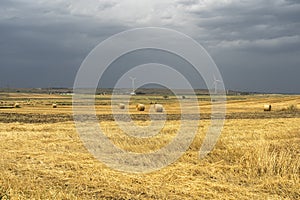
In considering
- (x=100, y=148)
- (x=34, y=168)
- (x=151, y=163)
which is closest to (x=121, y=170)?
(x=151, y=163)

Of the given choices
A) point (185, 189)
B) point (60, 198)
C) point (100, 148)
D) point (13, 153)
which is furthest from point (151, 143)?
point (60, 198)

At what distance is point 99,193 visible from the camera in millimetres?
9406

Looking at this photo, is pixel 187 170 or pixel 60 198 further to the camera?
pixel 187 170

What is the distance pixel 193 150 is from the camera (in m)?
15.6

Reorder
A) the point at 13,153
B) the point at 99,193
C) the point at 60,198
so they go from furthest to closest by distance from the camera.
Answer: the point at 13,153, the point at 99,193, the point at 60,198

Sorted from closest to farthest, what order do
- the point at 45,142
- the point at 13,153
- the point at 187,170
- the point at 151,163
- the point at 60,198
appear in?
the point at 60,198
the point at 187,170
the point at 151,163
the point at 13,153
the point at 45,142

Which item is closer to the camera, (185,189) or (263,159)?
(185,189)

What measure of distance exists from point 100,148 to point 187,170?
5407mm

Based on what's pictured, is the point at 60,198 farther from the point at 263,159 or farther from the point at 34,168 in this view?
the point at 263,159

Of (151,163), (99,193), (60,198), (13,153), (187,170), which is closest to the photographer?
(60,198)

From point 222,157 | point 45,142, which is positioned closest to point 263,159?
point 222,157

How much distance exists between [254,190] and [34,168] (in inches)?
229

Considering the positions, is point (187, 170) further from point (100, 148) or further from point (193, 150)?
point (100, 148)

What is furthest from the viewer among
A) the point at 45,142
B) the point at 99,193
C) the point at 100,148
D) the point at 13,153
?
the point at 45,142
